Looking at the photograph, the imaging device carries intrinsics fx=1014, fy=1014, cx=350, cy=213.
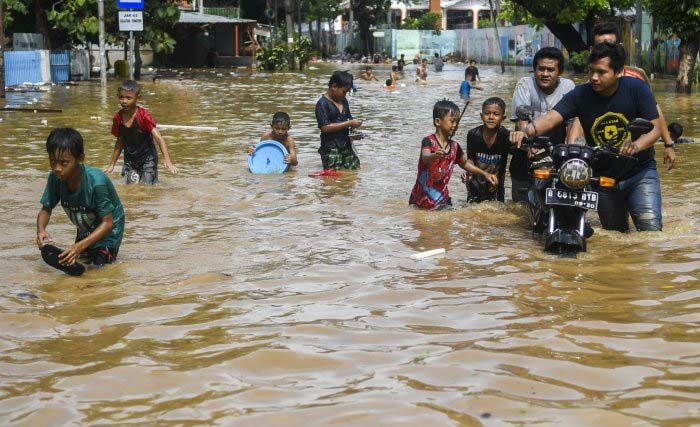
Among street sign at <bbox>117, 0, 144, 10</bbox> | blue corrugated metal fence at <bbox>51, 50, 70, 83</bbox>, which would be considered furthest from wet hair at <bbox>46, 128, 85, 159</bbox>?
blue corrugated metal fence at <bbox>51, 50, 70, 83</bbox>

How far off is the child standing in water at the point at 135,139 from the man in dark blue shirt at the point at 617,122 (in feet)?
14.0

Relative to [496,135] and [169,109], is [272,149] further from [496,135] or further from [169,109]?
[169,109]

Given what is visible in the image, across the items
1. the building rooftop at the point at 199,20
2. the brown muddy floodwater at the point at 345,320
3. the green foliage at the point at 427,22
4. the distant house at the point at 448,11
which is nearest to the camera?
the brown muddy floodwater at the point at 345,320

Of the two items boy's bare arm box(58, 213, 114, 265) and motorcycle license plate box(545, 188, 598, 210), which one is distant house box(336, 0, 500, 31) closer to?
motorcycle license plate box(545, 188, 598, 210)

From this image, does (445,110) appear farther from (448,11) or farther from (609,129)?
(448,11)

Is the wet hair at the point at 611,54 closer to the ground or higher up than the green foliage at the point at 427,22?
closer to the ground

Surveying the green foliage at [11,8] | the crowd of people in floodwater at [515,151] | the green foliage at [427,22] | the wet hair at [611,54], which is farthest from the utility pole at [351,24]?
the wet hair at [611,54]

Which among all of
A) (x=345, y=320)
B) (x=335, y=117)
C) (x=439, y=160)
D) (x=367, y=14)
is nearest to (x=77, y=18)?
(x=335, y=117)

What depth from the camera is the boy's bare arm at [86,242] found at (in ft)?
21.0

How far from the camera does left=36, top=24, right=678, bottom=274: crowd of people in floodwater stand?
672 centimetres

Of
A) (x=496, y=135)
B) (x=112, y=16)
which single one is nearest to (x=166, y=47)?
(x=112, y=16)

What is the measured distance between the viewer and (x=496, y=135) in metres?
8.77

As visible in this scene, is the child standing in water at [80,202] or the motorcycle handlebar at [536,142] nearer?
the child standing in water at [80,202]

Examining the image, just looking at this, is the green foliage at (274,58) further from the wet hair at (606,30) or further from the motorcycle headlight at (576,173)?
the motorcycle headlight at (576,173)
